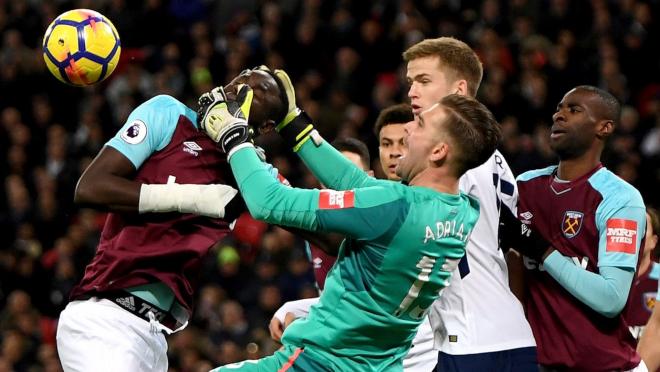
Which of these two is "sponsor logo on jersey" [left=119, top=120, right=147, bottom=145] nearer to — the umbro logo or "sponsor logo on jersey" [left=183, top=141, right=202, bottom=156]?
"sponsor logo on jersey" [left=183, top=141, right=202, bottom=156]

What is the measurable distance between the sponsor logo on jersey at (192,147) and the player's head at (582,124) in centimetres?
201

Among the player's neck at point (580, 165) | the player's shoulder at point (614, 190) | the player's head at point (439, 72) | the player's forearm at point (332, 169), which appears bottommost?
the player's shoulder at point (614, 190)

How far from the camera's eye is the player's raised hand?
4621 mm

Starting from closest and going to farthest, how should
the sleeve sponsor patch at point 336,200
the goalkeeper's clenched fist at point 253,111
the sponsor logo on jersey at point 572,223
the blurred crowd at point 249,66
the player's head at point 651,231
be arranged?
the sleeve sponsor patch at point 336,200 → the goalkeeper's clenched fist at point 253,111 → the sponsor logo on jersey at point 572,223 → the player's head at point 651,231 → the blurred crowd at point 249,66

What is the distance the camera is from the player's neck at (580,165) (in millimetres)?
5961

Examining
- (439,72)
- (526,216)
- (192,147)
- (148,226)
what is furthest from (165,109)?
(526,216)

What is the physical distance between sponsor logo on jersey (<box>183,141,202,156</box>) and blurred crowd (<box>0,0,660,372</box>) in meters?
6.76

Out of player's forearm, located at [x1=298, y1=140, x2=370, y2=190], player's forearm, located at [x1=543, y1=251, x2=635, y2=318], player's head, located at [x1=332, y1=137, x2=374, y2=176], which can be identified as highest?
player's forearm, located at [x1=298, y1=140, x2=370, y2=190]

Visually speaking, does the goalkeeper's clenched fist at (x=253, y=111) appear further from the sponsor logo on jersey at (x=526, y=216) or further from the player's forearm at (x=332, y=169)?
the sponsor logo on jersey at (x=526, y=216)

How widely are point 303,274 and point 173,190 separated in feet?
25.5

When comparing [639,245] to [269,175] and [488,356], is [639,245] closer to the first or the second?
[488,356]

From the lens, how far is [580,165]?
598 centimetres


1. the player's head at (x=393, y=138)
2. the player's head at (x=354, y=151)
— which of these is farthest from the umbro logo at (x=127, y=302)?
the player's head at (x=354, y=151)

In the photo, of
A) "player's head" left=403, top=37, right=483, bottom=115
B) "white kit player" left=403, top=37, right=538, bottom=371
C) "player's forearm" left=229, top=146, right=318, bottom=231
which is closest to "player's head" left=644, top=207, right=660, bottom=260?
"white kit player" left=403, top=37, right=538, bottom=371
